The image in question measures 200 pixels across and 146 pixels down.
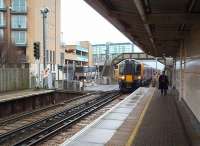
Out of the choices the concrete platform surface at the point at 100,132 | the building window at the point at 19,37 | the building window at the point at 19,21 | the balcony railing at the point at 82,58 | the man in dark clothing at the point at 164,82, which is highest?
the building window at the point at 19,21

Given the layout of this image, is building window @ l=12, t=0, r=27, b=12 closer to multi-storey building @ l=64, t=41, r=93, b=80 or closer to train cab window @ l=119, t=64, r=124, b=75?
multi-storey building @ l=64, t=41, r=93, b=80

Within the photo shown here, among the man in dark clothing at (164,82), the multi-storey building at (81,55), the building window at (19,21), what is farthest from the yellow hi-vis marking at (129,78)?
the multi-storey building at (81,55)

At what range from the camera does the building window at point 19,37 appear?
82.9 metres

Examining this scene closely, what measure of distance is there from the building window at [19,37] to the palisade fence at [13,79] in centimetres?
3855

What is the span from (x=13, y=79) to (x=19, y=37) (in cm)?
4217

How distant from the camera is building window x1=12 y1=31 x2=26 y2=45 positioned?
82.9m

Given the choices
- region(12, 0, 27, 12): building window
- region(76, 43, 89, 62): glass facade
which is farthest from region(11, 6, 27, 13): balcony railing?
region(76, 43, 89, 62): glass facade

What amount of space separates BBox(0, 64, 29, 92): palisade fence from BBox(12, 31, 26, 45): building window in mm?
38545

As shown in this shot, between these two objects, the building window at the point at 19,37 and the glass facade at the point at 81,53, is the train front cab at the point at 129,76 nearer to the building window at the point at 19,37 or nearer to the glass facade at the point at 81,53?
the building window at the point at 19,37

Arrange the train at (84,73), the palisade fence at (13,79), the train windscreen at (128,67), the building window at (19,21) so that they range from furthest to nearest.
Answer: the building window at (19,21)
the train at (84,73)
the train windscreen at (128,67)
the palisade fence at (13,79)

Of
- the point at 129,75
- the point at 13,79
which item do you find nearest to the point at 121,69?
the point at 129,75

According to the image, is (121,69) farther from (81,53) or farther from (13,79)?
(81,53)

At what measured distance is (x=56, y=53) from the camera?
300ft

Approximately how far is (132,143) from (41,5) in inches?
3022
